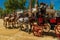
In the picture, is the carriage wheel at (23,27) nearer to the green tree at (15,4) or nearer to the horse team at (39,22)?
the horse team at (39,22)

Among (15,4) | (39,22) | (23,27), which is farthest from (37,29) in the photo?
(15,4)

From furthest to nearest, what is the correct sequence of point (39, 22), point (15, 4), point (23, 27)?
point (15, 4) < point (23, 27) < point (39, 22)

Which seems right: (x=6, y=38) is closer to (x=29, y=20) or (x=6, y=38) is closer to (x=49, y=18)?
(x=29, y=20)

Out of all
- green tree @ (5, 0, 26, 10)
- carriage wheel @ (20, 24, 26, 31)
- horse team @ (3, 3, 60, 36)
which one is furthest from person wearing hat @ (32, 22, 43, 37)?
green tree @ (5, 0, 26, 10)

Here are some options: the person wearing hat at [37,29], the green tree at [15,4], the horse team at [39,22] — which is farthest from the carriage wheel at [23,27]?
the green tree at [15,4]

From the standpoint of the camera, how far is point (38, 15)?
37.9 feet

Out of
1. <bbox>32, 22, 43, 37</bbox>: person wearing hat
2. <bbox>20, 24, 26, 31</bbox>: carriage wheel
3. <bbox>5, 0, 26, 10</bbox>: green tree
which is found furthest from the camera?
<bbox>5, 0, 26, 10</bbox>: green tree

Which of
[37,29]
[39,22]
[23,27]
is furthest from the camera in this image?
[23,27]

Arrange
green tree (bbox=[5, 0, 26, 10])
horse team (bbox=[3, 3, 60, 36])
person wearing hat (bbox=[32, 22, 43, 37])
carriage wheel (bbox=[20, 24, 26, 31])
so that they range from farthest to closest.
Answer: green tree (bbox=[5, 0, 26, 10]) < carriage wheel (bbox=[20, 24, 26, 31]) < horse team (bbox=[3, 3, 60, 36]) < person wearing hat (bbox=[32, 22, 43, 37])

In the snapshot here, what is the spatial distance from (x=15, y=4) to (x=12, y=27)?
1884 centimetres

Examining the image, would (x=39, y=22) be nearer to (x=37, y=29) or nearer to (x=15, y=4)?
(x=37, y=29)

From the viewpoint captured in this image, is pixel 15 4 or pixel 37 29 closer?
pixel 37 29

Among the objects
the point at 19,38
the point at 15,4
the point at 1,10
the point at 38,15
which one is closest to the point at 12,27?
the point at 38,15

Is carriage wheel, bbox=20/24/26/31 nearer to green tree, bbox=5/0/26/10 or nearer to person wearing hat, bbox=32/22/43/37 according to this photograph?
person wearing hat, bbox=32/22/43/37
